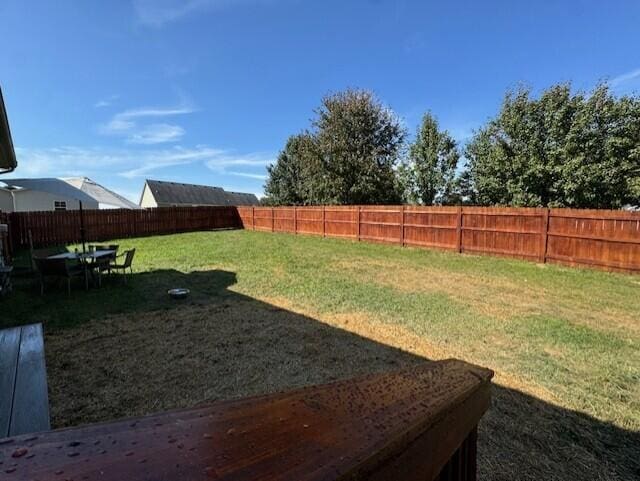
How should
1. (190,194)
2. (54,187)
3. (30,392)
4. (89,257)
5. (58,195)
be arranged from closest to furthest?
1. (30,392)
2. (89,257)
3. (58,195)
4. (54,187)
5. (190,194)

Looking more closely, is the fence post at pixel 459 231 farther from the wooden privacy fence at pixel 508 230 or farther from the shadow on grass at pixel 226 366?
the shadow on grass at pixel 226 366

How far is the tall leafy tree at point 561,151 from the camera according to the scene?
14.7 m

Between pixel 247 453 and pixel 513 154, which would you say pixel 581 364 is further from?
pixel 513 154

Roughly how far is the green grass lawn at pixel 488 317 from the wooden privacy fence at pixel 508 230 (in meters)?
0.57

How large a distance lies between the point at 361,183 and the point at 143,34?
1538 cm

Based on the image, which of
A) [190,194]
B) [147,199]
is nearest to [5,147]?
[147,199]

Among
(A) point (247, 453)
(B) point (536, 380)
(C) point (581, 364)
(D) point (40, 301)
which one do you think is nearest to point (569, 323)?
(C) point (581, 364)

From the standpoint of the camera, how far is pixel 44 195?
24.7 m

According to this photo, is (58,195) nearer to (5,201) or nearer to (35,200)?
(35,200)

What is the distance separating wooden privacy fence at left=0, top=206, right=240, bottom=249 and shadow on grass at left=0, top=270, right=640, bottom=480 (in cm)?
829

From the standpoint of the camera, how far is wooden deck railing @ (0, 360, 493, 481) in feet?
1.51

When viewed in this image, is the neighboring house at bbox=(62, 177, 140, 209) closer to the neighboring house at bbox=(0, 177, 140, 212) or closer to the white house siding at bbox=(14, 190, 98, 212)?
the neighboring house at bbox=(0, 177, 140, 212)

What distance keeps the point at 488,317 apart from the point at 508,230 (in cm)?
645

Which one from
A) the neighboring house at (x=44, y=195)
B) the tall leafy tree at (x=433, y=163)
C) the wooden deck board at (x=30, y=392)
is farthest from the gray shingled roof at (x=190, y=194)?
the wooden deck board at (x=30, y=392)
